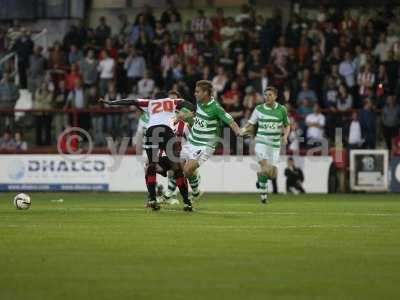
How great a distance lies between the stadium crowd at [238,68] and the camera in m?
31.4

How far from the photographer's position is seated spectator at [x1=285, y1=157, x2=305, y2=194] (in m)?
31.4

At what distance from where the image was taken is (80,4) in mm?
38844

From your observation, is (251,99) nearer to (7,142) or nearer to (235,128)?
(7,142)

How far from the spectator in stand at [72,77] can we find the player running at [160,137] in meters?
13.2

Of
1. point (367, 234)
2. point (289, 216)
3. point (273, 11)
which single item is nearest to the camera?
point (367, 234)

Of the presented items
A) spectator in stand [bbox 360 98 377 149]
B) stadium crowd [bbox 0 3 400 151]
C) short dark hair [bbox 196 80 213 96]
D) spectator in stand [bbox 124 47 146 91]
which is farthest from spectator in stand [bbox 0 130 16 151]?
short dark hair [bbox 196 80 213 96]

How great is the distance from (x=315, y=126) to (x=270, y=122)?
5936mm

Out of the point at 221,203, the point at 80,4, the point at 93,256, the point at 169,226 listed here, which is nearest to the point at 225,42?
the point at 80,4

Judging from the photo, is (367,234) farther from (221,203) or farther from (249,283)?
(221,203)

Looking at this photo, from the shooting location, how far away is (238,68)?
106ft

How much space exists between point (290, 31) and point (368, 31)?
7.66 feet

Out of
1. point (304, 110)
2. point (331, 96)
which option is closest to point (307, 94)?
point (304, 110)

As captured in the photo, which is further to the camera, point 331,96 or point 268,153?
point 331,96

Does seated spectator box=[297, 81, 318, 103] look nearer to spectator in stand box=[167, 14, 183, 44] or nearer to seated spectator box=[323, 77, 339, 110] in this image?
seated spectator box=[323, 77, 339, 110]
